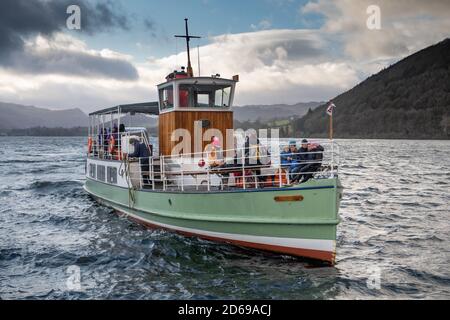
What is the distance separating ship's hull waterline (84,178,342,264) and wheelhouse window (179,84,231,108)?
3.97 m

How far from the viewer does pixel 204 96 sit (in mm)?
16562

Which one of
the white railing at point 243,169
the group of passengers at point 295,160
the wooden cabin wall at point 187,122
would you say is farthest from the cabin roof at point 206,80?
the group of passengers at point 295,160

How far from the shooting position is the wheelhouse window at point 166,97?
1658 cm

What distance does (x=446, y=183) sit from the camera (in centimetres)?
3275

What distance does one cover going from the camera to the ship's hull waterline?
11.0m

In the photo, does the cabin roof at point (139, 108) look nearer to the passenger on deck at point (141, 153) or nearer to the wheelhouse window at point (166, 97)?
the wheelhouse window at point (166, 97)

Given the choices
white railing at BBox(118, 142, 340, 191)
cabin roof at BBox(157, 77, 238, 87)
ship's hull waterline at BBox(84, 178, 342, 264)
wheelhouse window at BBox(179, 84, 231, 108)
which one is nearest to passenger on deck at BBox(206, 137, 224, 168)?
white railing at BBox(118, 142, 340, 191)

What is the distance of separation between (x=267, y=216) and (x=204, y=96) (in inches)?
261

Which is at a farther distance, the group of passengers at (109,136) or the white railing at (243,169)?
the group of passengers at (109,136)

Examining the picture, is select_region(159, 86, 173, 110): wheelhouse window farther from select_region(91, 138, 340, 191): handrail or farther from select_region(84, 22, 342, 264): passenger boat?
select_region(91, 138, 340, 191): handrail

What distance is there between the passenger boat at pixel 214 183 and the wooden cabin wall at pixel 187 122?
0.04 meters

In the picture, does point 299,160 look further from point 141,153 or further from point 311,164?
point 141,153

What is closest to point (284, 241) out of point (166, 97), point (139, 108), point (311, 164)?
Result: point (311, 164)
